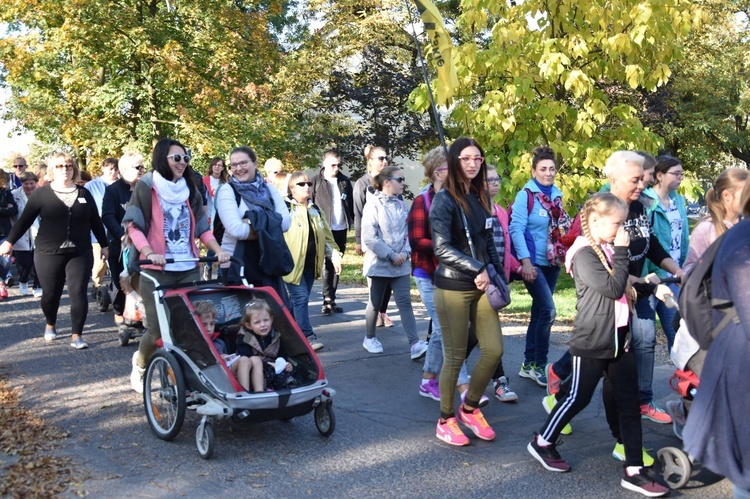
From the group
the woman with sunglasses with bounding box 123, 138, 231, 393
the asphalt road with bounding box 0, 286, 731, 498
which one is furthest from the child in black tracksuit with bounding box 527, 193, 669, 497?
the woman with sunglasses with bounding box 123, 138, 231, 393

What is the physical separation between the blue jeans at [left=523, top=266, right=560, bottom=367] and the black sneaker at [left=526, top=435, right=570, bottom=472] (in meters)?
1.89

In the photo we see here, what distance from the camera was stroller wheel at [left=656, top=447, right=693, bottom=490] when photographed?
4.83m

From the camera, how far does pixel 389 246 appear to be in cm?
828

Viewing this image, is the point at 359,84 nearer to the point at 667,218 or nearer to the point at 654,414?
the point at 667,218

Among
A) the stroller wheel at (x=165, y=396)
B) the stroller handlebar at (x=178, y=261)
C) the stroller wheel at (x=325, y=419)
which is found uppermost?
the stroller handlebar at (x=178, y=261)

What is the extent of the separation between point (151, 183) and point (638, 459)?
4120mm

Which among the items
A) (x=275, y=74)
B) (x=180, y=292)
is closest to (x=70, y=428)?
(x=180, y=292)

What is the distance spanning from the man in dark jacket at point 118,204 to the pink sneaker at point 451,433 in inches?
177

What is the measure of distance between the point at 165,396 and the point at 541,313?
3.24m

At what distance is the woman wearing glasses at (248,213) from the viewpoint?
689 centimetres

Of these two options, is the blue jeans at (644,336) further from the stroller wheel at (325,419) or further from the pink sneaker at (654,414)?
the stroller wheel at (325,419)

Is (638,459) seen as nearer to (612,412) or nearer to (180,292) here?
(612,412)

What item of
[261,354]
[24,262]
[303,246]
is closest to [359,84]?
[24,262]

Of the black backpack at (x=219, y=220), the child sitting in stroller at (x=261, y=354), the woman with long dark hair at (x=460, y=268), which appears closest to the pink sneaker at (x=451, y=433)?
the woman with long dark hair at (x=460, y=268)
